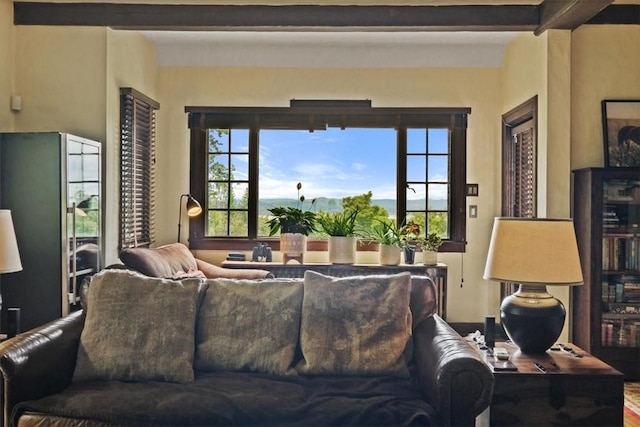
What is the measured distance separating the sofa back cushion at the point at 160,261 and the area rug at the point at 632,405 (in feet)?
9.62

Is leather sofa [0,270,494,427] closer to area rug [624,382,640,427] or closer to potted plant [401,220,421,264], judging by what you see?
area rug [624,382,640,427]

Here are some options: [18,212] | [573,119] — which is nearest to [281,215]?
[18,212]

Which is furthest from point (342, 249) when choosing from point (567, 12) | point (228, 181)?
point (567, 12)

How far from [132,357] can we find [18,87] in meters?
2.78

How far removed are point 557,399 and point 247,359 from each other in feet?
4.44

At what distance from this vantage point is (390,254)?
16.5 feet

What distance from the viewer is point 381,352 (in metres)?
2.62

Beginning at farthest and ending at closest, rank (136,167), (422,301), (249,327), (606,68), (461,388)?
(136,167) < (606,68) < (422,301) < (249,327) < (461,388)

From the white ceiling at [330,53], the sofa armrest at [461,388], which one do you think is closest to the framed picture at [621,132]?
the white ceiling at [330,53]

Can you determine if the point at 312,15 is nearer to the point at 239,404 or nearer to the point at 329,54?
the point at 329,54

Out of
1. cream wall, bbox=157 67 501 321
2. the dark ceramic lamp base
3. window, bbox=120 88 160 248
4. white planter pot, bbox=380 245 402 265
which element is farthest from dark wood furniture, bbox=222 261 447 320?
the dark ceramic lamp base

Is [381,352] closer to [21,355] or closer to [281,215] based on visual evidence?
[21,355]

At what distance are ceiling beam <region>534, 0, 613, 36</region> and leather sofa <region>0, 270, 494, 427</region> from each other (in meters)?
2.15

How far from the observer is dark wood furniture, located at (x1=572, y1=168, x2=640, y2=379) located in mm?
4020
